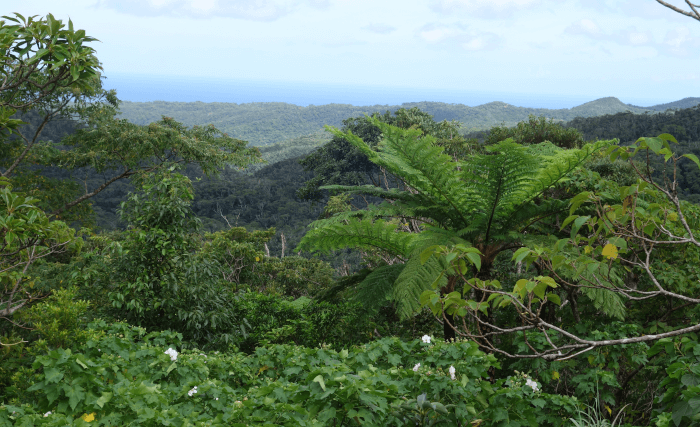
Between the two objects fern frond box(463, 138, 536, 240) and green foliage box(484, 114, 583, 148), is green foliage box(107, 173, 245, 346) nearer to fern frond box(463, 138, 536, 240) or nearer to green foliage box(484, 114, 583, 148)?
fern frond box(463, 138, 536, 240)

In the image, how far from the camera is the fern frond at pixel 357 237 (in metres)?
3.82

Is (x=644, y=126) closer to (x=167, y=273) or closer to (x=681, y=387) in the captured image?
(x=681, y=387)

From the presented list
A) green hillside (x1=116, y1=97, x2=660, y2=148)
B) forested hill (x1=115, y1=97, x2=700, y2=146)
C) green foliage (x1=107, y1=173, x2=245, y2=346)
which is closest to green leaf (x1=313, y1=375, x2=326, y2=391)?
green foliage (x1=107, y1=173, x2=245, y2=346)

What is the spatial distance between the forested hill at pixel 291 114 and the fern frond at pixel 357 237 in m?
53.2

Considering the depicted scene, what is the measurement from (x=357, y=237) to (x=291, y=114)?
82.0 m

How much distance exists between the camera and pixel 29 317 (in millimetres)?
3582

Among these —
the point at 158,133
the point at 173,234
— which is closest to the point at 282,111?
the point at 158,133

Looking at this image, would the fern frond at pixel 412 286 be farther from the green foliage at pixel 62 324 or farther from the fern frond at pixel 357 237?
the green foliage at pixel 62 324

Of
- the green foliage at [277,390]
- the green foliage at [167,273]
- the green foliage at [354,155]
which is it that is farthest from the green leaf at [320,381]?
the green foliage at [354,155]

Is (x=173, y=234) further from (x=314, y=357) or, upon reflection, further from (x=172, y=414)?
(x=172, y=414)

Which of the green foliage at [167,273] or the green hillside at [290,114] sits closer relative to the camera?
the green foliage at [167,273]

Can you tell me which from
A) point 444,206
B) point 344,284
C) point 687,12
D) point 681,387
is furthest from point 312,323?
point 687,12

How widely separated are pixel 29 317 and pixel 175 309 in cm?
116

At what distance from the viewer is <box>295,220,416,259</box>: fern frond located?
150 inches
